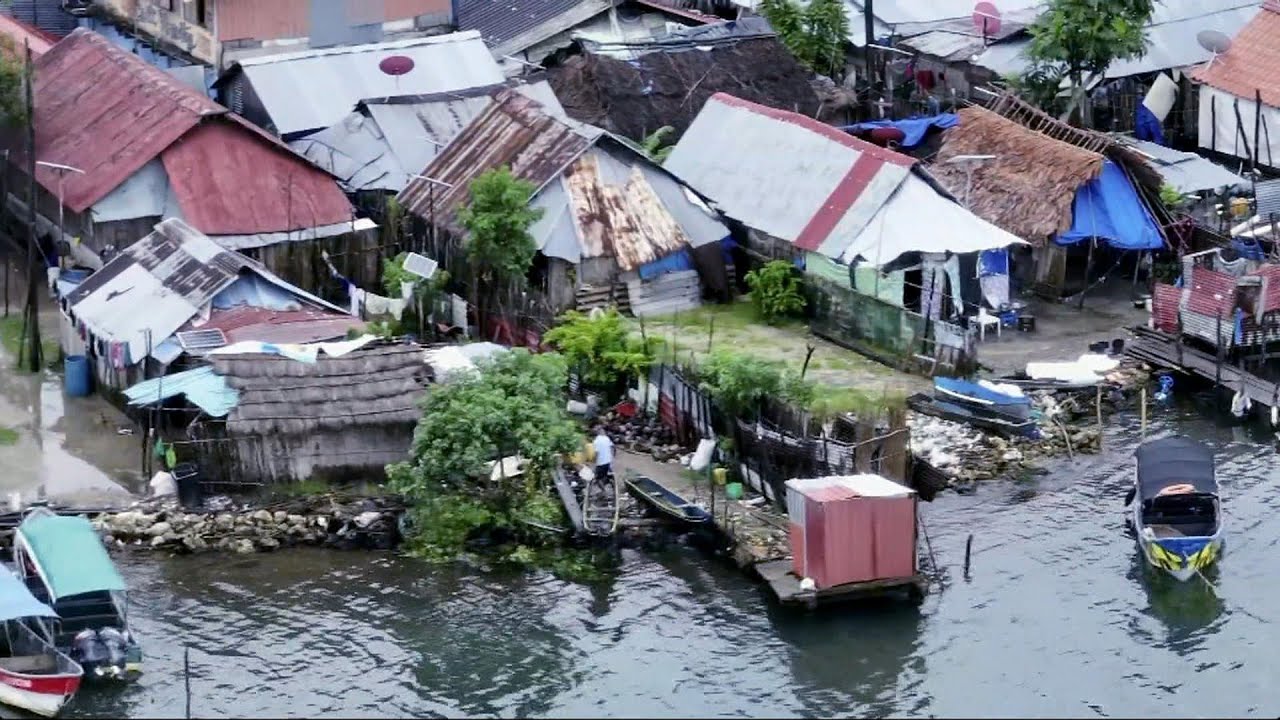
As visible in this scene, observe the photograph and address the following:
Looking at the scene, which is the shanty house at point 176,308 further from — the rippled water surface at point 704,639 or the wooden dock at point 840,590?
the wooden dock at point 840,590

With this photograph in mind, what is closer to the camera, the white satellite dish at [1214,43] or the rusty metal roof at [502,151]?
the rusty metal roof at [502,151]

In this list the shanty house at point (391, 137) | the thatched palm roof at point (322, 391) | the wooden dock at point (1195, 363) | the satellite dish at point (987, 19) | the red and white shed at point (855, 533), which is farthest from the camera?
the satellite dish at point (987, 19)

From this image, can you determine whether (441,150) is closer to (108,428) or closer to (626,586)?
(108,428)

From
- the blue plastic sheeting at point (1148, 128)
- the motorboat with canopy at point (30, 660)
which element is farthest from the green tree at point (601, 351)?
the blue plastic sheeting at point (1148, 128)

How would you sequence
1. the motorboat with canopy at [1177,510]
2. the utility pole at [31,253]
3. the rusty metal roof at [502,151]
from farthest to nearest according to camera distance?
the rusty metal roof at [502,151]
the utility pole at [31,253]
the motorboat with canopy at [1177,510]

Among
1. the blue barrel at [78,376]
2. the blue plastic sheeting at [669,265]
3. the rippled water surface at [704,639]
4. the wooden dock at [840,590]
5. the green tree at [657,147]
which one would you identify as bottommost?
the rippled water surface at [704,639]

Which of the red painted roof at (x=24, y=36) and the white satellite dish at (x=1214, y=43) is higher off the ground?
the red painted roof at (x=24, y=36)

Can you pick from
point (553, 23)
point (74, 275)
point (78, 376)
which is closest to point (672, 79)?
point (553, 23)
